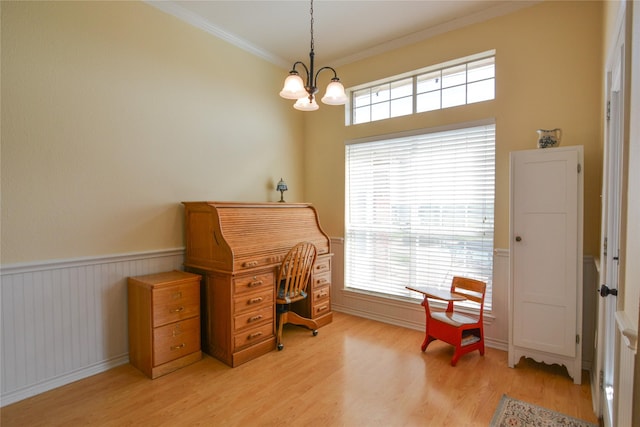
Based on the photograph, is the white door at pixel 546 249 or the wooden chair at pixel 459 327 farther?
the wooden chair at pixel 459 327

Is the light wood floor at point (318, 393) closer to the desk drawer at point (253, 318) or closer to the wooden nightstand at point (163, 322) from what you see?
the wooden nightstand at point (163, 322)

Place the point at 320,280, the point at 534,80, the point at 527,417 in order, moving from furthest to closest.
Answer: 1. the point at 320,280
2. the point at 534,80
3. the point at 527,417

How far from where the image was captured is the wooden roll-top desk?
8.42 ft

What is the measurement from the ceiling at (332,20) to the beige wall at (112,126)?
0.17 meters

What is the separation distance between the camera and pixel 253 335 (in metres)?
2.69

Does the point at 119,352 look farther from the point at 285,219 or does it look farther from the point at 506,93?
the point at 506,93

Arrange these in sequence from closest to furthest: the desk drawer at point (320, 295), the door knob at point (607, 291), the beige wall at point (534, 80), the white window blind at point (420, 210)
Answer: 1. the door knob at point (607, 291)
2. the beige wall at point (534, 80)
3. the white window blind at point (420, 210)
4. the desk drawer at point (320, 295)

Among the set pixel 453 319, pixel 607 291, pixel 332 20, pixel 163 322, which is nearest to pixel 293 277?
pixel 163 322

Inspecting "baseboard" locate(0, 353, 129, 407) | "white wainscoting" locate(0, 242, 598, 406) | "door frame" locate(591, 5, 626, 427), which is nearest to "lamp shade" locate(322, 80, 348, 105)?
"door frame" locate(591, 5, 626, 427)

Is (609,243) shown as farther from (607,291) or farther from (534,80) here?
Answer: (534,80)

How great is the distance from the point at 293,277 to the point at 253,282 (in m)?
0.40

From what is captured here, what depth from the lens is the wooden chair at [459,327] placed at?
257 centimetres

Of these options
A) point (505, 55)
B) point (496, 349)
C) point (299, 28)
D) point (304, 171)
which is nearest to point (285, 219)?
point (304, 171)

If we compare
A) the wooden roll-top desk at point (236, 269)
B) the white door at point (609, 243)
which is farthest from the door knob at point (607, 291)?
the wooden roll-top desk at point (236, 269)
